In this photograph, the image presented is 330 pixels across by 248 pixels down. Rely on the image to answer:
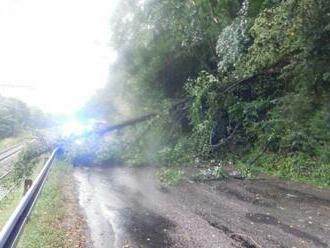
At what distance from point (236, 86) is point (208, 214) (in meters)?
8.62

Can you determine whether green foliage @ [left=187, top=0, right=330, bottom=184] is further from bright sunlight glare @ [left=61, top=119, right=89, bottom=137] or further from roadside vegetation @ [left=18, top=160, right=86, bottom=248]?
roadside vegetation @ [left=18, top=160, right=86, bottom=248]

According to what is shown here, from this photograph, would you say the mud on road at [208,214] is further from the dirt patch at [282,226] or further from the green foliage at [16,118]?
the green foliage at [16,118]

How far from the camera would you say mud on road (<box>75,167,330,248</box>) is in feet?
23.9

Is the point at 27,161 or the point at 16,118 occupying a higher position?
the point at 16,118

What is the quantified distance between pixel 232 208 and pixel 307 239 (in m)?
2.43

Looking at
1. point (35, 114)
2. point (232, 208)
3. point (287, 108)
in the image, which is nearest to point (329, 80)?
point (287, 108)

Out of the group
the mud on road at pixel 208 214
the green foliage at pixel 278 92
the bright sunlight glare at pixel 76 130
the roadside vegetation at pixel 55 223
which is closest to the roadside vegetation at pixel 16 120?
the bright sunlight glare at pixel 76 130

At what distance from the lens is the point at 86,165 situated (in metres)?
17.8

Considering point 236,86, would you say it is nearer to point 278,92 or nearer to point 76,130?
point 278,92

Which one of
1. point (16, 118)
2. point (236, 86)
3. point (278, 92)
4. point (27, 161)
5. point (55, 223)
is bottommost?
point (55, 223)

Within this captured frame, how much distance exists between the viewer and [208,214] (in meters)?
8.98

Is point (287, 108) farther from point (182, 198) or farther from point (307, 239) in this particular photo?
point (307, 239)

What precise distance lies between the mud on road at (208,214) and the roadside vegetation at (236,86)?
6.16 ft

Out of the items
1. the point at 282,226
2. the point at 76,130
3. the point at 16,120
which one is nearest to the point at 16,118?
the point at 16,120
